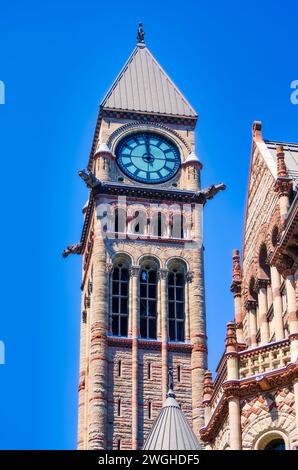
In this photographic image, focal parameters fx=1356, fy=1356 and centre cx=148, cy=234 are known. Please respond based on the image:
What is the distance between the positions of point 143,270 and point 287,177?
151ft

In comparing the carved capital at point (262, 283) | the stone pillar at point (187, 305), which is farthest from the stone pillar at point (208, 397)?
the stone pillar at point (187, 305)

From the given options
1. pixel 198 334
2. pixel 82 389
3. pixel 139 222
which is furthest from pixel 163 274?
pixel 82 389

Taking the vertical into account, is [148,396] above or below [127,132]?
below

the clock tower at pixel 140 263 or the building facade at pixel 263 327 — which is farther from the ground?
the clock tower at pixel 140 263

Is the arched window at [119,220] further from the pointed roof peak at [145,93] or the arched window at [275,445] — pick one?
the arched window at [275,445]

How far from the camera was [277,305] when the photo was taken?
45.4 metres

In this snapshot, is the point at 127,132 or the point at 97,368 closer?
the point at 97,368

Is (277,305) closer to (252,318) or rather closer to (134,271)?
(252,318)

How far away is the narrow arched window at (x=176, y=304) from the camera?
88.4 m

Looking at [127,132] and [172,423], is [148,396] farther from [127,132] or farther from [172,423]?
[172,423]

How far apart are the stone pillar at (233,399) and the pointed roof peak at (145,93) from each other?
180 ft

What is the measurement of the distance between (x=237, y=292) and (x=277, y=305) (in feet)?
18.1
